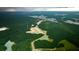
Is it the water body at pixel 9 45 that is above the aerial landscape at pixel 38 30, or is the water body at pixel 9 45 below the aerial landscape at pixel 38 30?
below

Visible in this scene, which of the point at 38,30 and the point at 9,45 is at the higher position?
the point at 38,30

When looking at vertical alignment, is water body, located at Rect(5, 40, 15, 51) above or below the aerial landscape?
below

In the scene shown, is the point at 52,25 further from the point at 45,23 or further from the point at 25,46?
the point at 25,46
